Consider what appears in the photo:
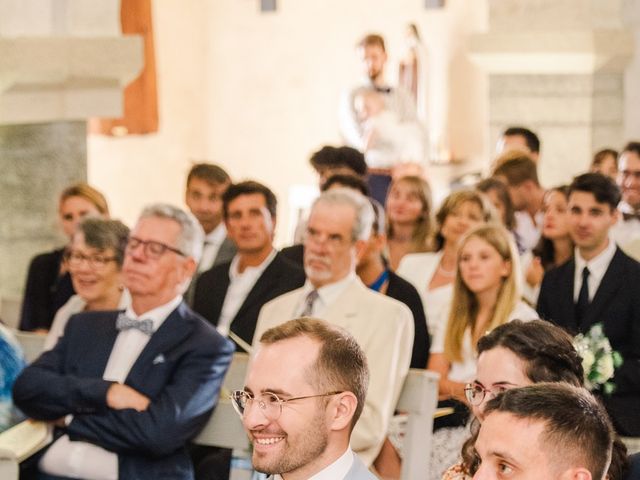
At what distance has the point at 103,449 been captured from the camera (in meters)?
4.15

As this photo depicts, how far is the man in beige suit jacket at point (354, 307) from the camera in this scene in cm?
423

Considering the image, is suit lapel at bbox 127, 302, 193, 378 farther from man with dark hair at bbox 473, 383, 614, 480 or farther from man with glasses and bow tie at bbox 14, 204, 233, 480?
man with dark hair at bbox 473, 383, 614, 480

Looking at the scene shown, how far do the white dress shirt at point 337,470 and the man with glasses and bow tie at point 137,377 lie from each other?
1.24 m

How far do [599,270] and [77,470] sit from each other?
2.04 meters

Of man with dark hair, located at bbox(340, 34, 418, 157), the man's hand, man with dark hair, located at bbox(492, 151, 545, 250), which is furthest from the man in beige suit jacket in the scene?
man with dark hair, located at bbox(340, 34, 418, 157)

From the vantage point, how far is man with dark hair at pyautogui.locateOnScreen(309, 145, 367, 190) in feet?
22.0

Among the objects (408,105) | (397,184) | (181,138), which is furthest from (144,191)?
(397,184)

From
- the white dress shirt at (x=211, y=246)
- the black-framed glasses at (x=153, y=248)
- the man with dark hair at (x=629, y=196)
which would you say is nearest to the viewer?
the black-framed glasses at (x=153, y=248)

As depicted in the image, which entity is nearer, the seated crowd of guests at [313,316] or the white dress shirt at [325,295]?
the seated crowd of guests at [313,316]

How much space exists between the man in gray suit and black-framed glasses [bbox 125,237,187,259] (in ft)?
5.06

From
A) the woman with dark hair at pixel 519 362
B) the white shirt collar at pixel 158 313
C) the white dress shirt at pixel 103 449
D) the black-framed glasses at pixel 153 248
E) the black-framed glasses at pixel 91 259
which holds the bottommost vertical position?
the white dress shirt at pixel 103 449

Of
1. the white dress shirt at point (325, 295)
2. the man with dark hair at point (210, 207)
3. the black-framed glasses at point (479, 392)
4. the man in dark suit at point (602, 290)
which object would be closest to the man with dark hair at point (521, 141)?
the man with dark hair at point (210, 207)

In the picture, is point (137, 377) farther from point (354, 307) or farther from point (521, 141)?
point (521, 141)

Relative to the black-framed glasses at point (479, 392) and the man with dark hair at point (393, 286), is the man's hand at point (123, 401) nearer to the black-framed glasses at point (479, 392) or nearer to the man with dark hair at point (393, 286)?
the man with dark hair at point (393, 286)
